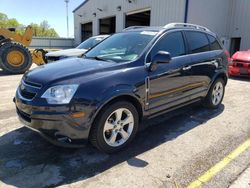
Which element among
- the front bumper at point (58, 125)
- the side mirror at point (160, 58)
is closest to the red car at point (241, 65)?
the side mirror at point (160, 58)

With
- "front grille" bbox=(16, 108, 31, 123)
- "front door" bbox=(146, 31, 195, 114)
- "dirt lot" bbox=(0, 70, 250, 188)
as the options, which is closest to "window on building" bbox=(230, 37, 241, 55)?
"dirt lot" bbox=(0, 70, 250, 188)

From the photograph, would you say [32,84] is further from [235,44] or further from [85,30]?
[85,30]

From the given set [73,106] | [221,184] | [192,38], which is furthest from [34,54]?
[221,184]

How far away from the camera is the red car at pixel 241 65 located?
32.0 ft

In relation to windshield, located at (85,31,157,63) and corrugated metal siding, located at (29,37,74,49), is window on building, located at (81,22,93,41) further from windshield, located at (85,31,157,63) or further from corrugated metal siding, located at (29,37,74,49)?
windshield, located at (85,31,157,63)

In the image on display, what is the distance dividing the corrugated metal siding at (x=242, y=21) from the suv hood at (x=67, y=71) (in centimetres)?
1576

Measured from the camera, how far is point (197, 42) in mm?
4969

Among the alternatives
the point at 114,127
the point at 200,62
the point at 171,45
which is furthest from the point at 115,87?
the point at 200,62

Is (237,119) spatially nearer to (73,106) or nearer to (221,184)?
(221,184)

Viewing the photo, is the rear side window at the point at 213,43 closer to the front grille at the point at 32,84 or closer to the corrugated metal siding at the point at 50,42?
the front grille at the point at 32,84

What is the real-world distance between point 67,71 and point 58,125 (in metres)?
0.78

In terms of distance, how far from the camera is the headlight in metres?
2.99

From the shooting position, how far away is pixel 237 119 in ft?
16.4

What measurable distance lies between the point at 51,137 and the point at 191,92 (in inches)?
112
